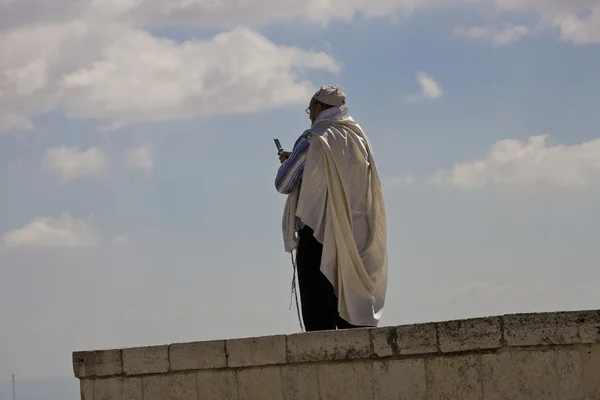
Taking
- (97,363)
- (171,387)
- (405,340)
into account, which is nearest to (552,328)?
(405,340)

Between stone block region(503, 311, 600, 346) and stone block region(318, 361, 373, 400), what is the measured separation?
3.17ft

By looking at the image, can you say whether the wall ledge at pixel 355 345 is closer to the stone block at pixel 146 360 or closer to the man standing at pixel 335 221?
the stone block at pixel 146 360

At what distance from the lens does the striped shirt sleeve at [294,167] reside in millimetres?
9664

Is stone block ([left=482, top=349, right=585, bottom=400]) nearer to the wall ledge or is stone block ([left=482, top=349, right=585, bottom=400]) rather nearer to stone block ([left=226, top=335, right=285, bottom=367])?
the wall ledge

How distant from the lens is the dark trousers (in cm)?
947

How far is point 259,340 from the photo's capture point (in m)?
8.74

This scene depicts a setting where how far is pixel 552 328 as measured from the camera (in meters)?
7.71

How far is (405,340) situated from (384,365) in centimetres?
24

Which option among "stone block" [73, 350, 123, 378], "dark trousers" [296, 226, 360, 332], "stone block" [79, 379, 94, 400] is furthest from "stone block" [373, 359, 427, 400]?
"stone block" [79, 379, 94, 400]

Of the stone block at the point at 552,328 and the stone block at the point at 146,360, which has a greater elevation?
the stone block at the point at 146,360

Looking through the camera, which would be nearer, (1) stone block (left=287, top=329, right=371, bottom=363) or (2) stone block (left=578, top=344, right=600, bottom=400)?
(2) stone block (left=578, top=344, right=600, bottom=400)

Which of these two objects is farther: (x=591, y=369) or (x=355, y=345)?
(x=355, y=345)

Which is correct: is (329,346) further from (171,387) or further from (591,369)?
(591,369)

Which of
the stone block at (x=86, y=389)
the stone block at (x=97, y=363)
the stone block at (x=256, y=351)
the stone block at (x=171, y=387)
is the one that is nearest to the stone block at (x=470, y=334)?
the stone block at (x=256, y=351)
